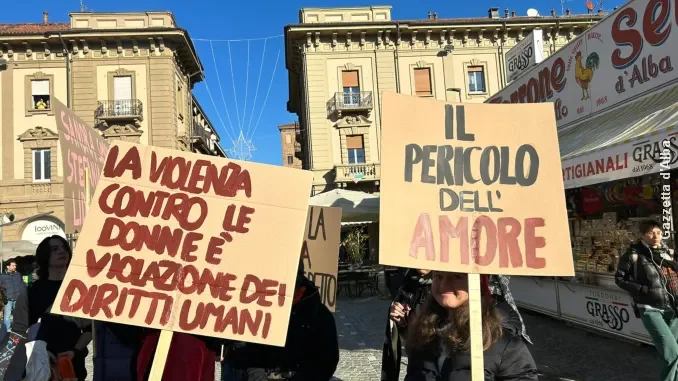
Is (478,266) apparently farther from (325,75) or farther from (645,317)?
(325,75)

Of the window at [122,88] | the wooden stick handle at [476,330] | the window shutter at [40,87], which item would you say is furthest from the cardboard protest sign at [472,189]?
the window shutter at [40,87]

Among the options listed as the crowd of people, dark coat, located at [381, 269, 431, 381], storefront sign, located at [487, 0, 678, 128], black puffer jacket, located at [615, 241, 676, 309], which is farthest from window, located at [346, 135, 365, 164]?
dark coat, located at [381, 269, 431, 381]

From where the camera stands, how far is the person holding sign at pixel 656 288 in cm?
439

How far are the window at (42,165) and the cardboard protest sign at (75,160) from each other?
2488 cm

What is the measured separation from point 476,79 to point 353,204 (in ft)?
63.4

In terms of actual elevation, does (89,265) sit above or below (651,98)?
below

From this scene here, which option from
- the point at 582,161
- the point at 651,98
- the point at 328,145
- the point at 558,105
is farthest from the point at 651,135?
the point at 328,145

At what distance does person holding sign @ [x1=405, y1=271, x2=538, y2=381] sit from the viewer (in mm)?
2047

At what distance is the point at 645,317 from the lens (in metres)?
4.55

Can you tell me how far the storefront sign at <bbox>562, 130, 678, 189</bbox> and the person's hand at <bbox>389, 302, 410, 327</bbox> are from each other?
134 inches

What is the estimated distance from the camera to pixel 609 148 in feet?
18.7

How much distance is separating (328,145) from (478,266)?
25076 mm

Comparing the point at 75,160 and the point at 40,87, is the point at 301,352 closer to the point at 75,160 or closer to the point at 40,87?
the point at 75,160

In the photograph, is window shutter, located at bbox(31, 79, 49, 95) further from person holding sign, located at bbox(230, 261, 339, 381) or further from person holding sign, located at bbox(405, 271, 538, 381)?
person holding sign, located at bbox(405, 271, 538, 381)
